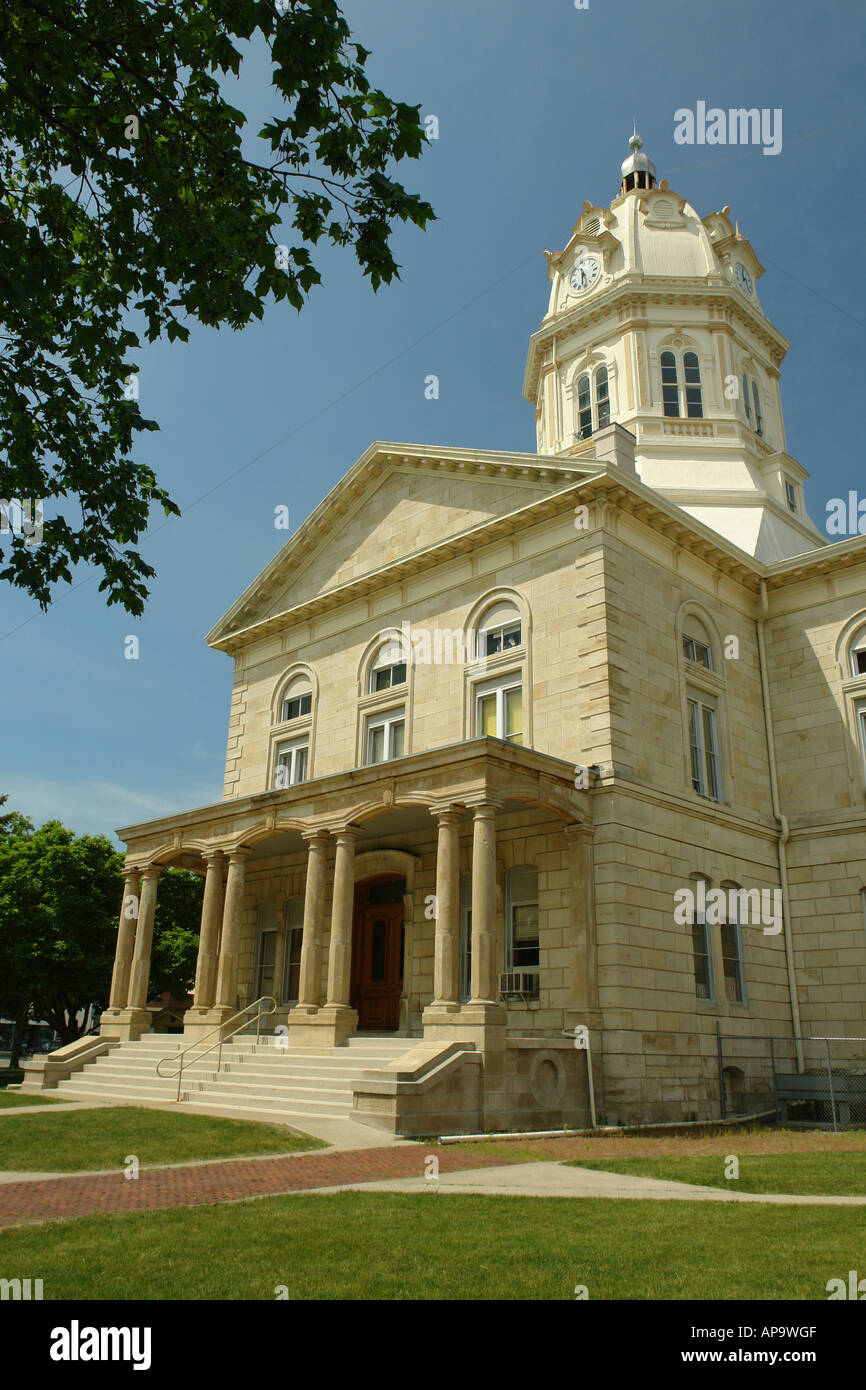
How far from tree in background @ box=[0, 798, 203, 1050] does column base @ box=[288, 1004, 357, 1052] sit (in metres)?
18.0

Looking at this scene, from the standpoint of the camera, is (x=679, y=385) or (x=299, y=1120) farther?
(x=679, y=385)

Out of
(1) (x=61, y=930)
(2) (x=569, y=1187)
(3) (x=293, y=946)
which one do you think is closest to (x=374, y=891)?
(3) (x=293, y=946)

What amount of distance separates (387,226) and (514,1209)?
892 cm

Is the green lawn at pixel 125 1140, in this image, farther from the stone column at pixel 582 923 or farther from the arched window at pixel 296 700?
the arched window at pixel 296 700

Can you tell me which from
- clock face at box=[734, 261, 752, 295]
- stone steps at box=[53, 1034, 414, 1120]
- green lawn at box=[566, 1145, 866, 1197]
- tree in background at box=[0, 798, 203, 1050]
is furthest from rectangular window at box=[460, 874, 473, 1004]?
clock face at box=[734, 261, 752, 295]

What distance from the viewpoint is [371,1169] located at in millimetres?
12164

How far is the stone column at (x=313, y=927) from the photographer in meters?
21.5

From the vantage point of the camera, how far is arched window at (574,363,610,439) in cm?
3425

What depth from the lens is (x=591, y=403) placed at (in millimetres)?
34625

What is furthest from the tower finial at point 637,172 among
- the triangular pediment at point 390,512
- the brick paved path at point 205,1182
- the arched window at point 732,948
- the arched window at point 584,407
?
the brick paved path at point 205,1182
